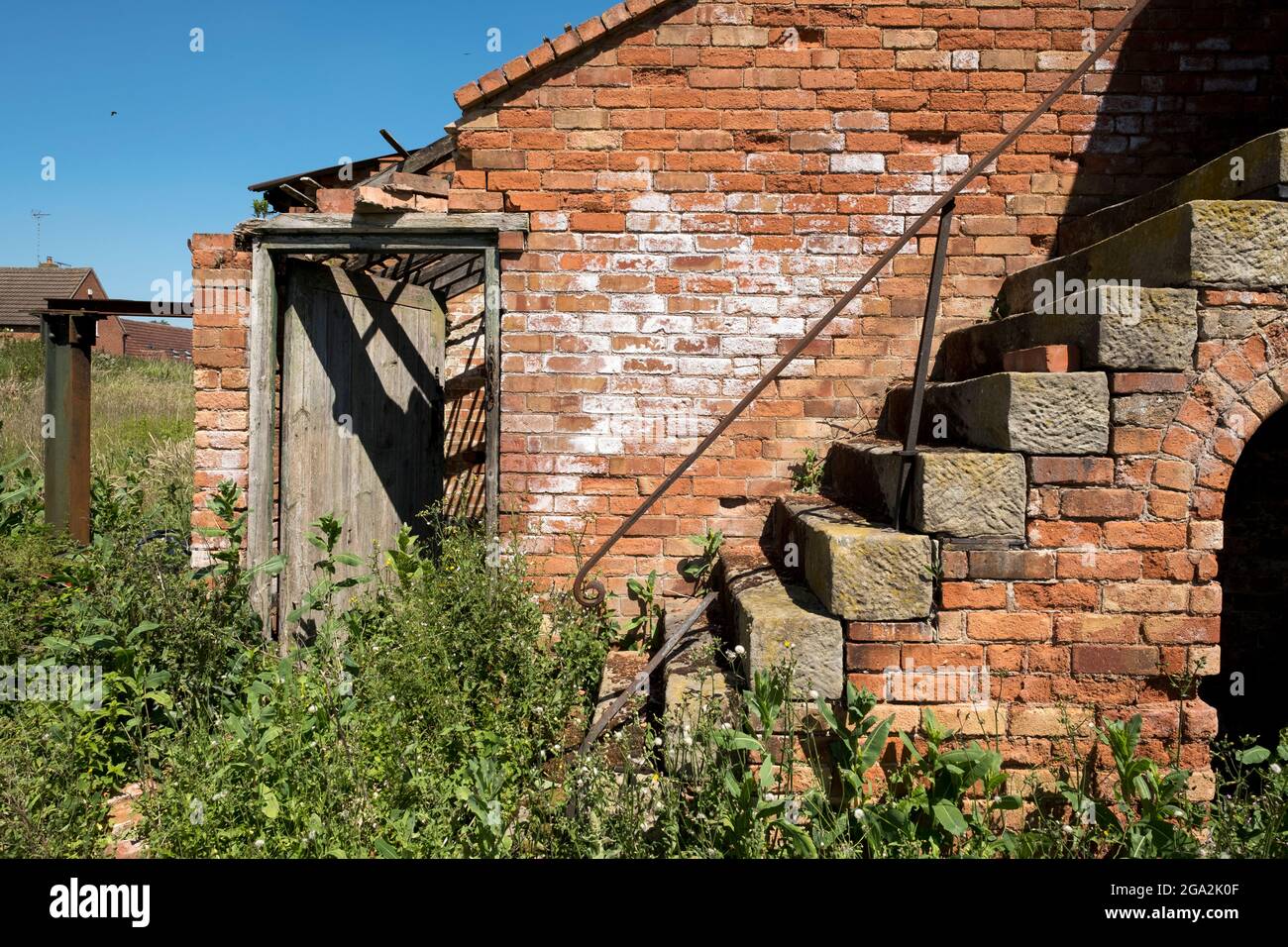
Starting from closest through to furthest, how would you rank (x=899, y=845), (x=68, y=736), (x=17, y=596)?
(x=899, y=845) → (x=68, y=736) → (x=17, y=596)

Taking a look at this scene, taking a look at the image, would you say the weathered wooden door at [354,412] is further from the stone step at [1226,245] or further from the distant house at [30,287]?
the distant house at [30,287]

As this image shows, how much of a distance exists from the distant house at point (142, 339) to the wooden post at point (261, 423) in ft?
106

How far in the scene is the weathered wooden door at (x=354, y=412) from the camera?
464 centimetres

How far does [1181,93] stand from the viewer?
162 inches

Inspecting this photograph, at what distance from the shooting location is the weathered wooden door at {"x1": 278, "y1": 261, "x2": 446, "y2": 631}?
4641mm

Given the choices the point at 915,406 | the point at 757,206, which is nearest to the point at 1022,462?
the point at 915,406

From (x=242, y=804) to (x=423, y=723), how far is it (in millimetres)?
708

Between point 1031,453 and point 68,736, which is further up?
point 1031,453

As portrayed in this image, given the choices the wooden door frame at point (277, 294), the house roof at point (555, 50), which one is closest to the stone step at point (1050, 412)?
the wooden door frame at point (277, 294)

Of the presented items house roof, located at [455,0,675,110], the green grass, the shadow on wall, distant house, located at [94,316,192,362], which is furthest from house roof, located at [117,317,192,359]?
the shadow on wall

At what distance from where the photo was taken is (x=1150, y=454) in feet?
9.02
